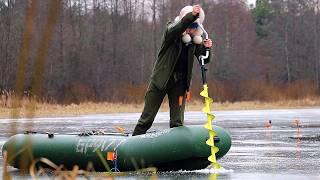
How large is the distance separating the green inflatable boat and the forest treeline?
87.8ft

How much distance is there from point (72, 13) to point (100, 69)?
500cm

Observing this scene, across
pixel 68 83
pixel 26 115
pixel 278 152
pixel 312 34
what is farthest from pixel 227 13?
pixel 26 115

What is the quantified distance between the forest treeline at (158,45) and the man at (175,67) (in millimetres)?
26619

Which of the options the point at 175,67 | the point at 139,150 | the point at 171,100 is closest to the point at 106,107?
the point at 171,100

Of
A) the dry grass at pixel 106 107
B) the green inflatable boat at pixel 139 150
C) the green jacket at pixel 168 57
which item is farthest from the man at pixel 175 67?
the dry grass at pixel 106 107

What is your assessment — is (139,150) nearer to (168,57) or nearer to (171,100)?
(171,100)

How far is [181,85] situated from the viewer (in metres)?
8.34

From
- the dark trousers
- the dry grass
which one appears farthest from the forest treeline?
the dark trousers

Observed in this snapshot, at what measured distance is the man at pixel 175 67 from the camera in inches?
317

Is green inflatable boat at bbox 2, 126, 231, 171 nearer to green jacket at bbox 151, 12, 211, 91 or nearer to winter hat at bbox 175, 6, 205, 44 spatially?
green jacket at bbox 151, 12, 211, 91

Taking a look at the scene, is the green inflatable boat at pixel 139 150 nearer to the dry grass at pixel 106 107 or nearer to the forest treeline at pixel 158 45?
→ the dry grass at pixel 106 107

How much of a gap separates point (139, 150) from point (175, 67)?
3.52ft

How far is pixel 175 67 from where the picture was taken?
8.26m

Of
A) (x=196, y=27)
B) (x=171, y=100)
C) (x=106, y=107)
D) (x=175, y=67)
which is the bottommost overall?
(x=106, y=107)
